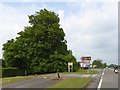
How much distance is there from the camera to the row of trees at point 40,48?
76062 mm

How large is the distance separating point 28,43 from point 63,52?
789 cm

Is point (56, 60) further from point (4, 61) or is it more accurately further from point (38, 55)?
point (4, 61)

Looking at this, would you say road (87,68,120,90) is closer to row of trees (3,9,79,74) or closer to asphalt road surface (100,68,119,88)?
asphalt road surface (100,68,119,88)

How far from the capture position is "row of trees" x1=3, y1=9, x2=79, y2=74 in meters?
76.1

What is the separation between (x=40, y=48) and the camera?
77.4 meters

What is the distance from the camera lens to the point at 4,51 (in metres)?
78.3

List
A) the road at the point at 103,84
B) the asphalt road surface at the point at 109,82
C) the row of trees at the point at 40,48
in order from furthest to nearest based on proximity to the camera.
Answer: the row of trees at the point at 40,48, the asphalt road surface at the point at 109,82, the road at the point at 103,84

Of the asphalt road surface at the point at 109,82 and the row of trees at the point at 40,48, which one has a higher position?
the row of trees at the point at 40,48

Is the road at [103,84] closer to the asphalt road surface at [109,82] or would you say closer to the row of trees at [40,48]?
the asphalt road surface at [109,82]

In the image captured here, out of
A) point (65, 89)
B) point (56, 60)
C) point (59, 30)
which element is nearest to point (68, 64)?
point (56, 60)

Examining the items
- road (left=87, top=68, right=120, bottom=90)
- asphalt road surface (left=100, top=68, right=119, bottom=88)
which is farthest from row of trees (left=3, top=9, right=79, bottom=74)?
road (left=87, top=68, right=120, bottom=90)

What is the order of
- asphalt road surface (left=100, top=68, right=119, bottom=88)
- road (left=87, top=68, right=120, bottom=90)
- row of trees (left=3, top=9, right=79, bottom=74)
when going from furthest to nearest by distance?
row of trees (left=3, top=9, right=79, bottom=74)
asphalt road surface (left=100, top=68, right=119, bottom=88)
road (left=87, top=68, right=120, bottom=90)

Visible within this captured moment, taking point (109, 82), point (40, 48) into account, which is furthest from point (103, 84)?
point (40, 48)

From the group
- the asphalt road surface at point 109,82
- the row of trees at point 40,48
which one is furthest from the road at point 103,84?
the row of trees at point 40,48
